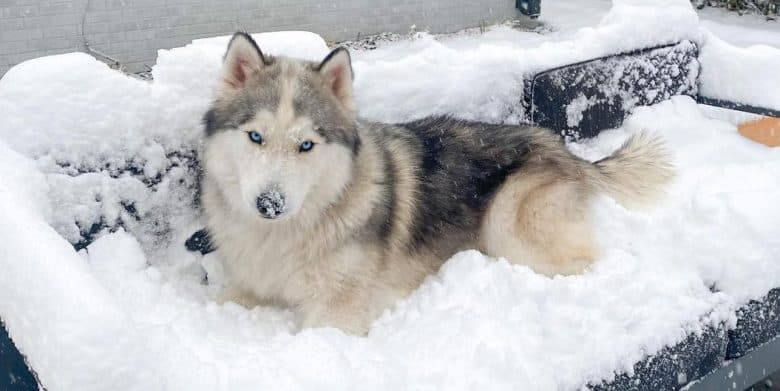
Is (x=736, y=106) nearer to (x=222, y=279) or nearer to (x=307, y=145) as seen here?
(x=307, y=145)

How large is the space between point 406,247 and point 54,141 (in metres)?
1.50

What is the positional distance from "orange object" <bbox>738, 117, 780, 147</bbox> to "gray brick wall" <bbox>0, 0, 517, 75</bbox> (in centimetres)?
555

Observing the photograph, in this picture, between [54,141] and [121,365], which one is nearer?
[121,365]

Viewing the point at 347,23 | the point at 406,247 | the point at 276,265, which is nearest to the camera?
the point at 276,265

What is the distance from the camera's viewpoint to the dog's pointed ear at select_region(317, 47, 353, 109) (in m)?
2.81

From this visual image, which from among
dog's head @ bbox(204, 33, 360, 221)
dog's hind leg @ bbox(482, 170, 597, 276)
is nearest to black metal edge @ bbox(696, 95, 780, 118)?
dog's hind leg @ bbox(482, 170, 597, 276)

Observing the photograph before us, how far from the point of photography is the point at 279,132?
8.61ft

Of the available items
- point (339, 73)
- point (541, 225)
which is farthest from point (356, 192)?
point (541, 225)

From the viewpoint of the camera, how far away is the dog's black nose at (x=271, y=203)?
8.23ft

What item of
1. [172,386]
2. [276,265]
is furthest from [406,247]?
[172,386]

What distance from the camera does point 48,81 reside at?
8.80 ft

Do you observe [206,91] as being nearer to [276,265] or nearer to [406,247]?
[276,265]

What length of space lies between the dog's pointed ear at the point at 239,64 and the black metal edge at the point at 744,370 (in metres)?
2.09

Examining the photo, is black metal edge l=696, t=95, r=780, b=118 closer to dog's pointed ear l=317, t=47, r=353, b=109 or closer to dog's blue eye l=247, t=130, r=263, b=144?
dog's pointed ear l=317, t=47, r=353, b=109
